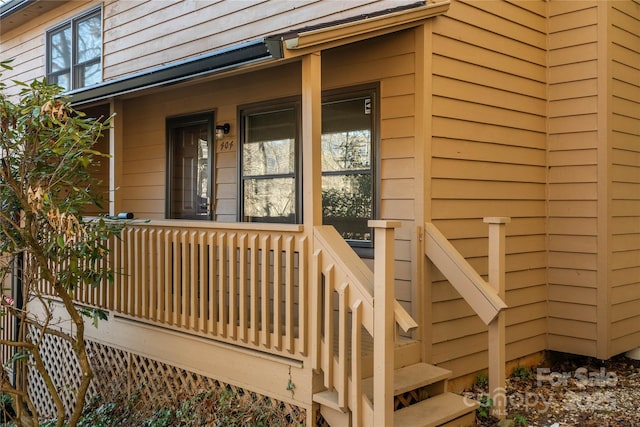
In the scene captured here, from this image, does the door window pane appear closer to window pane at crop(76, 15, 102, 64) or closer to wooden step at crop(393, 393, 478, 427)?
window pane at crop(76, 15, 102, 64)

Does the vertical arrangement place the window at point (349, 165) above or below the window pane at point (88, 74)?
below

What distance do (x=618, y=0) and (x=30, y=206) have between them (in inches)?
222

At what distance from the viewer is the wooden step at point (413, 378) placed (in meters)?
3.69

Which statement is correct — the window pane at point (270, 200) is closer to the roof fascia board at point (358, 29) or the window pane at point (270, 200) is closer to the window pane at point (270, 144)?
the window pane at point (270, 144)

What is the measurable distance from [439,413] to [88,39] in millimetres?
7716

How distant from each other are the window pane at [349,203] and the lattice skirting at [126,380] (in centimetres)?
169

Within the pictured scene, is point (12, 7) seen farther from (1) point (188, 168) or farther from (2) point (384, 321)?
(2) point (384, 321)

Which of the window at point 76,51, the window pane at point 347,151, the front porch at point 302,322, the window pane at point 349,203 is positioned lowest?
the front porch at point 302,322

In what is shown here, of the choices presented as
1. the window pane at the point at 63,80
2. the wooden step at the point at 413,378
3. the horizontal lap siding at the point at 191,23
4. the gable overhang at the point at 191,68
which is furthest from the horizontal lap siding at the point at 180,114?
the wooden step at the point at 413,378

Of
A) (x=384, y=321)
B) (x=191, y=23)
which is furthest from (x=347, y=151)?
(x=191, y=23)

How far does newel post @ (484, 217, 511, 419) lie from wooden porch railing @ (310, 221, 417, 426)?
1.08 m

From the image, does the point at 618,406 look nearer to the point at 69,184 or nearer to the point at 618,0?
the point at 618,0

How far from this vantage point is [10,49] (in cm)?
1032

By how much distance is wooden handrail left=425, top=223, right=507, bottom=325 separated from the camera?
392 cm
